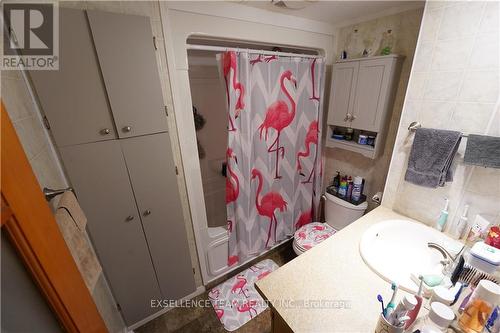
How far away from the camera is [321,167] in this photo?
2.06 metres

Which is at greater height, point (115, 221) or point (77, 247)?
point (77, 247)

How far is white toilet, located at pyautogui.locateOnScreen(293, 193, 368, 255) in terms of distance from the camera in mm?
1715

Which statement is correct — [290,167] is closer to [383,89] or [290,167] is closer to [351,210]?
[351,210]

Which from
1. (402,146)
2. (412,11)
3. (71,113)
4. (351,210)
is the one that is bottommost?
(351,210)

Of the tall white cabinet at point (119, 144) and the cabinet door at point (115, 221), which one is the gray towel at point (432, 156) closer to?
the tall white cabinet at point (119, 144)

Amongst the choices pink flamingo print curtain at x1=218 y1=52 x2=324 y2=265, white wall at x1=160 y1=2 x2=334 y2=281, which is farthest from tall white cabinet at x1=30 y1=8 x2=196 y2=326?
pink flamingo print curtain at x1=218 y1=52 x2=324 y2=265

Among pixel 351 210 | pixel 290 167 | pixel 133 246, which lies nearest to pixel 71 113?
pixel 133 246

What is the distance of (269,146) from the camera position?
1639 millimetres

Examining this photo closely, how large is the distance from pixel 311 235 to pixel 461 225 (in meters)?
0.98

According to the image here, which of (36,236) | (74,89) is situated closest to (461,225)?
(36,236)

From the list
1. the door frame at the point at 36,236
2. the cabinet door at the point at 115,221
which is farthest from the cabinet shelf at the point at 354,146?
the door frame at the point at 36,236

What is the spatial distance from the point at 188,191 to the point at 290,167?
0.91 metres

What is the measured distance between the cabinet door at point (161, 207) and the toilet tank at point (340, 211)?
1316mm

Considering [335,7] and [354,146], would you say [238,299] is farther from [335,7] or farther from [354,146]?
[335,7]
